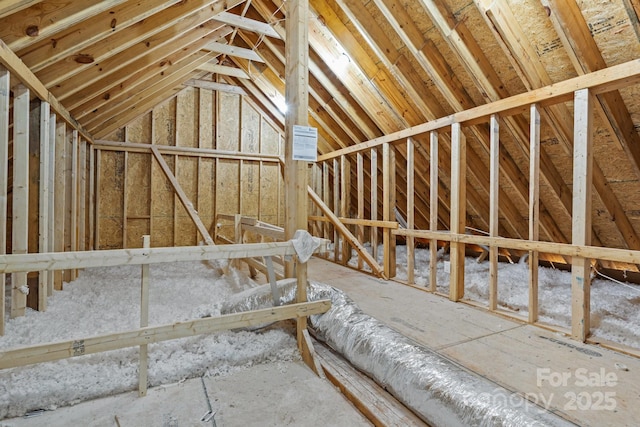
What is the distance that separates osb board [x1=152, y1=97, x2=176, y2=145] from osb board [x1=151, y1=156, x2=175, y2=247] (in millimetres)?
314

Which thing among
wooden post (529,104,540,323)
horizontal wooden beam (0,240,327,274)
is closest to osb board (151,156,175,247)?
horizontal wooden beam (0,240,327,274)

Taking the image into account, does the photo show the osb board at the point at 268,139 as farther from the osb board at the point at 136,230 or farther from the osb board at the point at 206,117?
the osb board at the point at 136,230

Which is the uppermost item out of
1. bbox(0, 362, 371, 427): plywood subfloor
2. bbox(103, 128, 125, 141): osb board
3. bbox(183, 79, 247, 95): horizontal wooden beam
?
bbox(183, 79, 247, 95): horizontal wooden beam

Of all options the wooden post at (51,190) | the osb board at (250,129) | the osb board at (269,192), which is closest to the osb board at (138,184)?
the osb board at (250,129)

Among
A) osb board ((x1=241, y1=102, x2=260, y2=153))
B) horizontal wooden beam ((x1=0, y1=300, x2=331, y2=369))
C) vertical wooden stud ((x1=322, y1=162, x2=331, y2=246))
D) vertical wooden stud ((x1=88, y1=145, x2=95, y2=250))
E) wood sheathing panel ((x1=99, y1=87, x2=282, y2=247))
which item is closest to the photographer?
horizontal wooden beam ((x1=0, y1=300, x2=331, y2=369))

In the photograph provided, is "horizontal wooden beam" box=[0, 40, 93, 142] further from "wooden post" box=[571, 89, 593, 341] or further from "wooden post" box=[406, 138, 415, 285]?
"wooden post" box=[571, 89, 593, 341]

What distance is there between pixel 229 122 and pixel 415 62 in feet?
12.6

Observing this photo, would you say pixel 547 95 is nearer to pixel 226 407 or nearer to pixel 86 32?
pixel 226 407

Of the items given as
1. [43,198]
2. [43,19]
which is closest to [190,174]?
[43,198]

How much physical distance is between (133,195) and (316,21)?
13.1 ft

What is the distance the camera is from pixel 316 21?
3699mm

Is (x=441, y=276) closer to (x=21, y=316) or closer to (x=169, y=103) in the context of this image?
(x=21, y=316)

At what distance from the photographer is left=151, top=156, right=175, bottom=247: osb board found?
5.55m

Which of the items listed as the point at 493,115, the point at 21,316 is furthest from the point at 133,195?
the point at 493,115
